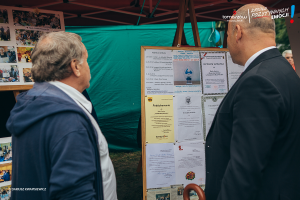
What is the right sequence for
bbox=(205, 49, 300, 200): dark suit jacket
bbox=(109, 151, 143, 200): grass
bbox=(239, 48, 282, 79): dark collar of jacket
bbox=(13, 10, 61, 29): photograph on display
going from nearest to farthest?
bbox=(205, 49, 300, 200): dark suit jacket → bbox=(239, 48, 282, 79): dark collar of jacket → bbox=(13, 10, 61, 29): photograph on display → bbox=(109, 151, 143, 200): grass

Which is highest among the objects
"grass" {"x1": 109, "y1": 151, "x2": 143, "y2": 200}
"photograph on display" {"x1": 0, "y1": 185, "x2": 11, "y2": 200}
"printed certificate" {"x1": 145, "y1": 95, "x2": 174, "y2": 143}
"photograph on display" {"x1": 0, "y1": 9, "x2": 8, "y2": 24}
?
"photograph on display" {"x1": 0, "y1": 9, "x2": 8, "y2": 24}

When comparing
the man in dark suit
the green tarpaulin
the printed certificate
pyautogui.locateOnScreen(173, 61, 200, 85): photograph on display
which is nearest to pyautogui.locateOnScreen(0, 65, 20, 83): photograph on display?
the printed certificate

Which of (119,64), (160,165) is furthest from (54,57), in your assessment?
(119,64)

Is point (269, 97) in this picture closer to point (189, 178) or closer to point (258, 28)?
point (258, 28)

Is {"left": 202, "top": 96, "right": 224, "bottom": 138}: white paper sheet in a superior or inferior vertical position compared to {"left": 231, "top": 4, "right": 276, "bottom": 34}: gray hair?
inferior

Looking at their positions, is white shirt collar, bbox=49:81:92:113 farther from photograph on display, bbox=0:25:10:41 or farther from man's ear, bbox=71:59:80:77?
photograph on display, bbox=0:25:10:41

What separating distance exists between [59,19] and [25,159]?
154 centimetres

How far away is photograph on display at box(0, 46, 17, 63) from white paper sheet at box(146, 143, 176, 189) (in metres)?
1.32

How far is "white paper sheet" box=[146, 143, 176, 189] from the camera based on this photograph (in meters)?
1.80

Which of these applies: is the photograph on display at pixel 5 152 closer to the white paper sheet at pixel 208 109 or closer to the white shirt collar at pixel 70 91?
the white shirt collar at pixel 70 91

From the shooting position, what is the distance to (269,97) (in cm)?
81

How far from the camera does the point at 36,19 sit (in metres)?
1.81

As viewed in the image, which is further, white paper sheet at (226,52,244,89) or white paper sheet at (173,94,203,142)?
white paper sheet at (226,52,244,89)

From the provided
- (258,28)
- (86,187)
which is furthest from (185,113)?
(86,187)
